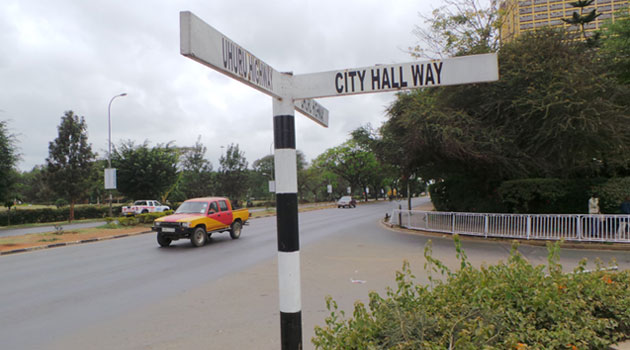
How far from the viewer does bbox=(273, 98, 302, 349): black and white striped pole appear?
250cm

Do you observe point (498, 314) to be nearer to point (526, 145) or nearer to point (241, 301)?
point (241, 301)

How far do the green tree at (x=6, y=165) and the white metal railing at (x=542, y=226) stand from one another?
27.3 meters

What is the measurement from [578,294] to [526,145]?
13435 millimetres

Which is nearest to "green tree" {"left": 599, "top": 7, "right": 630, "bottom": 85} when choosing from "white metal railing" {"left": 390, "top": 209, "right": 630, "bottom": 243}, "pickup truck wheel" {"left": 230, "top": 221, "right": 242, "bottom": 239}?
"white metal railing" {"left": 390, "top": 209, "right": 630, "bottom": 243}

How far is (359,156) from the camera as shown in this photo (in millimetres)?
57562

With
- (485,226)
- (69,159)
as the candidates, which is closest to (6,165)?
(69,159)

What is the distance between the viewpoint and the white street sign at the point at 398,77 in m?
2.54

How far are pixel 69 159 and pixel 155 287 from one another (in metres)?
24.1

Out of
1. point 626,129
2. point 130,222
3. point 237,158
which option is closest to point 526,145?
point 626,129

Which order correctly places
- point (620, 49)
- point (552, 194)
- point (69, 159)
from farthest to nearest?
point (69, 159) < point (620, 49) < point (552, 194)

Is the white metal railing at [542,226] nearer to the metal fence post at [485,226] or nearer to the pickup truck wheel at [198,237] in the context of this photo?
the metal fence post at [485,226]

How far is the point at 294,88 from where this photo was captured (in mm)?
2699

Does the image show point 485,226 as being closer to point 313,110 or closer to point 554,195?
point 554,195

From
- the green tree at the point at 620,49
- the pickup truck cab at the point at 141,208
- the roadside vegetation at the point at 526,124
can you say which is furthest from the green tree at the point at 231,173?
the green tree at the point at 620,49
